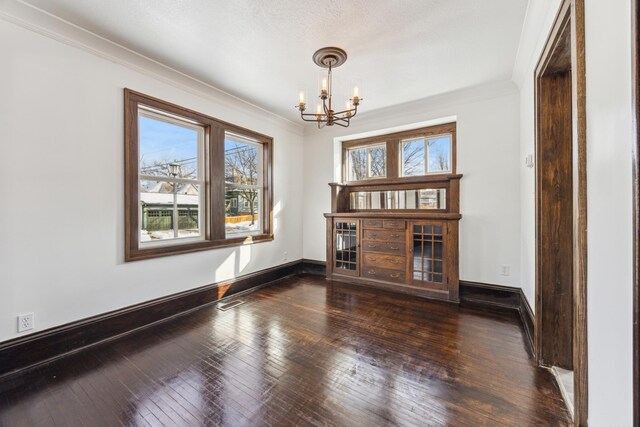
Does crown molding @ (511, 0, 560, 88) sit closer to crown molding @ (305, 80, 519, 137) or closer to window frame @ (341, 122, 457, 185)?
crown molding @ (305, 80, 519, 137)

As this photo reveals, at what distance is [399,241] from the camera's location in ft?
12.3

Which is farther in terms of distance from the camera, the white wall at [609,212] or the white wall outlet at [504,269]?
the white wall outlet at [504,269]

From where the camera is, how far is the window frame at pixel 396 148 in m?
3.74

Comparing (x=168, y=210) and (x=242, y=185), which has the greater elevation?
(x=242, y=185)

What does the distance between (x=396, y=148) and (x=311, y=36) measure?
2348 mm

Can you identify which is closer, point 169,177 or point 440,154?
point 169,177

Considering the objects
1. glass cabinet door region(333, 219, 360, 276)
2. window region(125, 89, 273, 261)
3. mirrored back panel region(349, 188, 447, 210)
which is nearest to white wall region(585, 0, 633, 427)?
mirrored back panel region(349, 188, 447, 210)

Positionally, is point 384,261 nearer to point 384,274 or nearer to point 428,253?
point 384,274

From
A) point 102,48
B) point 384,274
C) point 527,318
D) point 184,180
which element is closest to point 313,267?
point 384,274

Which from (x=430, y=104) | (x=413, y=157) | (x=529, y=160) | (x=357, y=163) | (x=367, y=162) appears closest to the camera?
(x=529, y=160)

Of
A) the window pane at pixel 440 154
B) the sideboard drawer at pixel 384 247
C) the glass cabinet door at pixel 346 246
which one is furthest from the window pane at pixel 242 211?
the window pane at pixel 440 154

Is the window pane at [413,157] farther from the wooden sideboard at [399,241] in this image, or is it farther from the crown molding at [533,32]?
the crown molding at [533,32]

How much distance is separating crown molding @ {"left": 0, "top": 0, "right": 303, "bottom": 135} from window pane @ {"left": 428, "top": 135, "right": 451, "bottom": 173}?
2.80 metres

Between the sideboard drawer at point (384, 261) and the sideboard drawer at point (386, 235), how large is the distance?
235 millimetres
